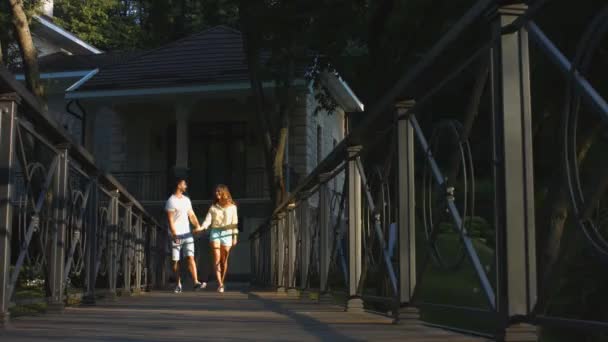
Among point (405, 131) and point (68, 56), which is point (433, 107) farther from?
point (68, 56)

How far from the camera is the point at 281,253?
37.0ft

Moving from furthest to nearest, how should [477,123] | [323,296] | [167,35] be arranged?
[167,35] → [323,296] → [477,123]

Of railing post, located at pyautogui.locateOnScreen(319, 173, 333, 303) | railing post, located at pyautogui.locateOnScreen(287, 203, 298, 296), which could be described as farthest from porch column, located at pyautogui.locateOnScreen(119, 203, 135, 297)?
railing post, located at pyautogui.locateOnScreen(319, 173, 333, 303)

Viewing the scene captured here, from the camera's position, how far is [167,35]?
121 feet

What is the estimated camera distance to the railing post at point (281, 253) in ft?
36.1

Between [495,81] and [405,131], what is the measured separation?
1.49 meters

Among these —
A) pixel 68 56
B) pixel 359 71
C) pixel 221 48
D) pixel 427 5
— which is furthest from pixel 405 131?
pixel 68 56

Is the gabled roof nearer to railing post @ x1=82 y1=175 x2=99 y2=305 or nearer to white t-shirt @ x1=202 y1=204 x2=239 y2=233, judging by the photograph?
white t-shirt @ x1=202 y1=204 x2=239 y2=233

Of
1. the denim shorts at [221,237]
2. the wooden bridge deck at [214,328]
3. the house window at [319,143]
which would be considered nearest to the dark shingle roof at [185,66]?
the house window at [319,143]

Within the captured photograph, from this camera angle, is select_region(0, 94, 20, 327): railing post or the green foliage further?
the green foliage

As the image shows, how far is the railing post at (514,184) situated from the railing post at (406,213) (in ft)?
4.68

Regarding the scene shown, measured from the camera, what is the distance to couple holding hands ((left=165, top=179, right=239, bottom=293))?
42.1ft

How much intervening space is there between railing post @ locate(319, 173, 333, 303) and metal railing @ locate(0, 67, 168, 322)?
6.20ft

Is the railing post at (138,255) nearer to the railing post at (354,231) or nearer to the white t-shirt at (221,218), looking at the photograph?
the white t-shirt at (221,218)
